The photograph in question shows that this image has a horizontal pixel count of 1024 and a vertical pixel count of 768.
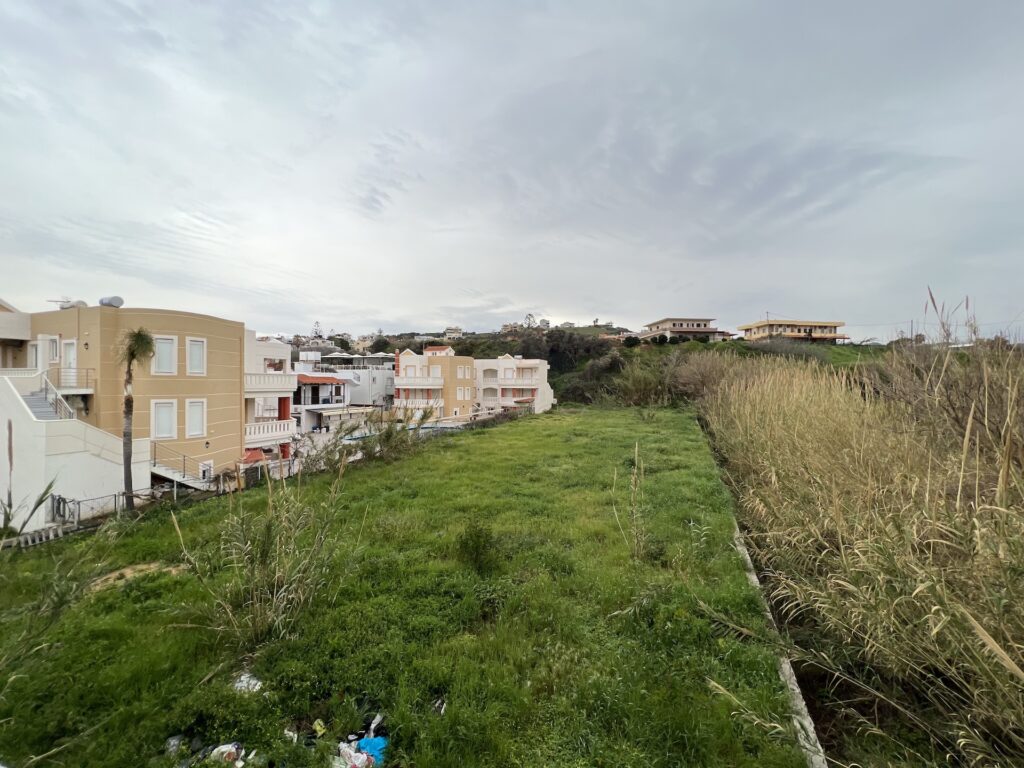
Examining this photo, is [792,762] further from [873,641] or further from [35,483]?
[35,483]

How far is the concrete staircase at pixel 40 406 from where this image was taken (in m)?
8.82

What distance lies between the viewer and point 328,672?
8.93 feet

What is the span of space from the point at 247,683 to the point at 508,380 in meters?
30.1

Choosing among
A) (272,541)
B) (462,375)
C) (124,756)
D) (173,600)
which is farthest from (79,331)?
(462,375)

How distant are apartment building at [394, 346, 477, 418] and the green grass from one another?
76.9 ft

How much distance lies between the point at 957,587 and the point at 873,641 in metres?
0.47

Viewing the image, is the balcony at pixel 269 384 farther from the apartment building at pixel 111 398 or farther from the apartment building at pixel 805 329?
the apartment building at pixel 805 329

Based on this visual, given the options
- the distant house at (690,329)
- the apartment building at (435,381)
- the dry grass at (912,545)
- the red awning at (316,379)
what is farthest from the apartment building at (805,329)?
the dry grass at (912,545)

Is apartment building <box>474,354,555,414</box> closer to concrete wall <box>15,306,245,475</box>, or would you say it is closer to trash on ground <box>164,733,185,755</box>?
concrete wall <box>15,306,245,475</box>

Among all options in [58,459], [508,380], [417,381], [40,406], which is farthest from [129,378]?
[508,380]

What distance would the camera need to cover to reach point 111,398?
10.9 metres

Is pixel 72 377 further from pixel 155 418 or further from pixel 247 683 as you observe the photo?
pixel 247 683

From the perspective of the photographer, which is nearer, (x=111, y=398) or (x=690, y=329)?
(x=111, y=398)

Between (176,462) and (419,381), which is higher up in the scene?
(419,381)
